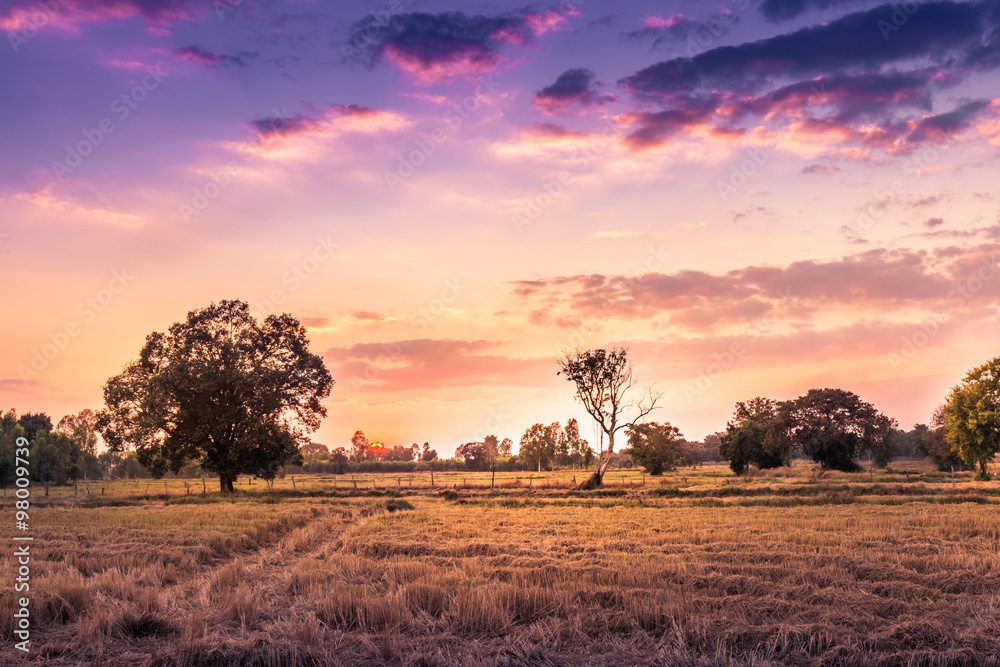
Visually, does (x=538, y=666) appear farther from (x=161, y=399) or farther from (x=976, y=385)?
(x=976, y=385)

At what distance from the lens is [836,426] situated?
217ft

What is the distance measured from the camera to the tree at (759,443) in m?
67.8

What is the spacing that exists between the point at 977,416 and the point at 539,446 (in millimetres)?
75833

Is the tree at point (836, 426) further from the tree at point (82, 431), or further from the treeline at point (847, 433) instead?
the tree at point (82, 431)

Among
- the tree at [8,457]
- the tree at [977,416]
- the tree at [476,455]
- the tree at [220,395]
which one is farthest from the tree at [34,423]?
the tree at [977,416]

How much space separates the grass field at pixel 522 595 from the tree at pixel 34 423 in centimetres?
9938

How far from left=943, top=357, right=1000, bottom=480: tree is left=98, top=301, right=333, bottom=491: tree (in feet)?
193

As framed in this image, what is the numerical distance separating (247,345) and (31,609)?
132 feet

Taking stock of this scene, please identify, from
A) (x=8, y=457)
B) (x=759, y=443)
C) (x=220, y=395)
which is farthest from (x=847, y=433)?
(x=8, y=457)

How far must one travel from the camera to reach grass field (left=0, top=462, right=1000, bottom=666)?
809 centimetres

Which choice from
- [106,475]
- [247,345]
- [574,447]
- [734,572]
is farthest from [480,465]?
[734,572]

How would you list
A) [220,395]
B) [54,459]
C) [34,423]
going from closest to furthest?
[220,395] → [54,459] → [34,423]

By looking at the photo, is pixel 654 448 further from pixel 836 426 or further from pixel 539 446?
pixel 539 446

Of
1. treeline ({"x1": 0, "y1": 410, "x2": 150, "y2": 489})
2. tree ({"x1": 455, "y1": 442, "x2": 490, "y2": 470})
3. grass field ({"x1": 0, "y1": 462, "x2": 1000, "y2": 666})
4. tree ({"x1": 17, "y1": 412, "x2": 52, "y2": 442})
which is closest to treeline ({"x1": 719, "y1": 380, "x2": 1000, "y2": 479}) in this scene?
grass field ({"x1": 0, "y1": 462, "x2": 1000, "y2": 666})
